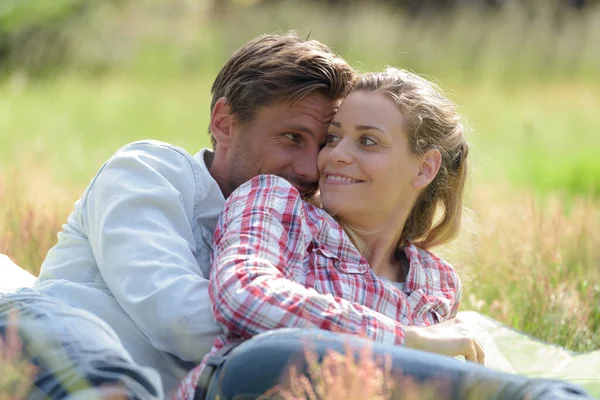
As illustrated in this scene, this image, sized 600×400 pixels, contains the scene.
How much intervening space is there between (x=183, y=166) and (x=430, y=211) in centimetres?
105

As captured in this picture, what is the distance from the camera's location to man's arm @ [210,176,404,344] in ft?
8.44

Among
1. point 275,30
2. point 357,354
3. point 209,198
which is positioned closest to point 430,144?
point 209,198

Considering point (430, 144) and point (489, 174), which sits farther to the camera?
point (489, 174)

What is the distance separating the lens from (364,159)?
10.5 feet

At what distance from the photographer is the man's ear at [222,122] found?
3482 millimetres

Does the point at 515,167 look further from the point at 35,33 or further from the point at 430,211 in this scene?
the point at 35,33

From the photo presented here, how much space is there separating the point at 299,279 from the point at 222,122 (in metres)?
0.84

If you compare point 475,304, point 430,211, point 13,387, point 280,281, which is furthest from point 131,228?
point 475,304

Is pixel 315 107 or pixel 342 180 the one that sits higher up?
pixel 315 107

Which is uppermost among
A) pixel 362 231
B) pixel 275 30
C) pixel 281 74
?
pixel 281 74

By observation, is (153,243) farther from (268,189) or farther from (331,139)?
(331,139)

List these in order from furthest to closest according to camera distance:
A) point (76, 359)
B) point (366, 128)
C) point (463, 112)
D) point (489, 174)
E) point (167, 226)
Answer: point (463, 112)
point (489, 174)
point (366, 128)
point (167, 226)
point (76, 359)

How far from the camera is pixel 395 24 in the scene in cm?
1599

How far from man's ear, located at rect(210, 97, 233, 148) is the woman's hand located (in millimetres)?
1135
